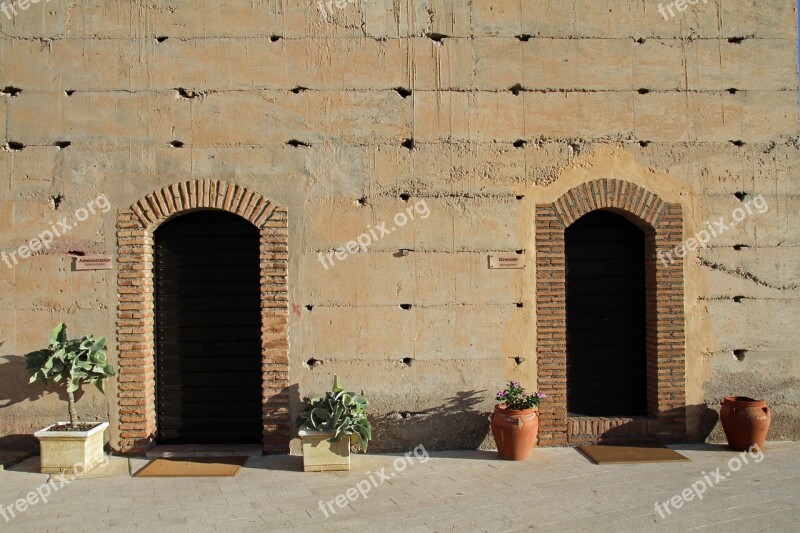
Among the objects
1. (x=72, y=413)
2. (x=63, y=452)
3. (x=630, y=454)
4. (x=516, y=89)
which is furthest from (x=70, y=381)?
(x=630, y=454)

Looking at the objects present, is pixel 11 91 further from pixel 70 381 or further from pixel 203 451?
pixel 203 451

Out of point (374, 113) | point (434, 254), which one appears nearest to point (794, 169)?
point (434, 254)

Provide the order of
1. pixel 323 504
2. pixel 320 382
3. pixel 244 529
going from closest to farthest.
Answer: pixel 244 529 < pixel 323 504 < pixel 320 382

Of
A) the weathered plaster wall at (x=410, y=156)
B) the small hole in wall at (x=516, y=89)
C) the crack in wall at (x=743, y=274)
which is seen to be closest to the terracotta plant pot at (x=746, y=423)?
the weathered plaster wall at (x=410, y=156)

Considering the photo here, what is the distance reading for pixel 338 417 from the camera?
248 inches

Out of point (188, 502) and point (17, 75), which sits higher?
point (17, 75)

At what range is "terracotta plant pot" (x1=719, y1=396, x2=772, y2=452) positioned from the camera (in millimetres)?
6703

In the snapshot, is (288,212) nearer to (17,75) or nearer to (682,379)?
(17,75)

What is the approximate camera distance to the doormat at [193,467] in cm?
623

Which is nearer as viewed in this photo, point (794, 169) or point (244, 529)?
point (244, 529)

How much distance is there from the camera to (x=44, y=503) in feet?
18.0

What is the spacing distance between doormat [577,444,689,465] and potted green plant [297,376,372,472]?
2.64 metres

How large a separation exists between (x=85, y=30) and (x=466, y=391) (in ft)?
20.9

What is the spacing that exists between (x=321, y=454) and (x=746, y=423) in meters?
4.91
